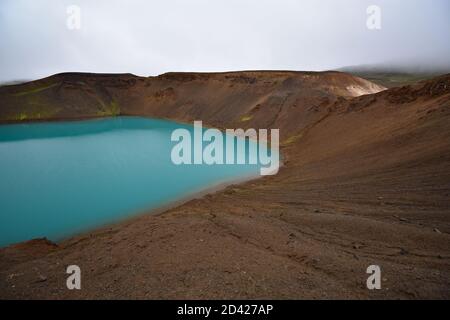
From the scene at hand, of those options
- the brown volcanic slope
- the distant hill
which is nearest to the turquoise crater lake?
the brown volcanic slope

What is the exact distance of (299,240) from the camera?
8648 millimetres

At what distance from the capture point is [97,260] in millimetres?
8312

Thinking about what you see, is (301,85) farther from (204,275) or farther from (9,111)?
(9,111)

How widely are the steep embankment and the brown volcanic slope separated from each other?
56.8 ft

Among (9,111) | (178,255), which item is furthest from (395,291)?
(9,111)

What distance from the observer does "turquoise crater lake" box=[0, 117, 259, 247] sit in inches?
588

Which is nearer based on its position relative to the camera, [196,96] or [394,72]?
[196,96]

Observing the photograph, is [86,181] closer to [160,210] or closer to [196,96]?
[160,210]

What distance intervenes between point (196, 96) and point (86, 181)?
38866 millimetres

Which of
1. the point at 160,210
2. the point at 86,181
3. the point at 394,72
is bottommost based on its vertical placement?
the point at 160,210

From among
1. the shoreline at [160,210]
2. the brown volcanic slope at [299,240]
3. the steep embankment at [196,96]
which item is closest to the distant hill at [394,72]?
the steep embankment at [196,96]

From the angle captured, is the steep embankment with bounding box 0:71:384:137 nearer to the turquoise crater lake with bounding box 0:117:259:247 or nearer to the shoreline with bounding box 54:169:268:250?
the turquoise crater lake with bounding box 0:117:259:247

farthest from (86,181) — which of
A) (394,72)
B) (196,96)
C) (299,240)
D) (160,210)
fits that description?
(394,72)

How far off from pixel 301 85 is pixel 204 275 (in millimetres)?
40536
